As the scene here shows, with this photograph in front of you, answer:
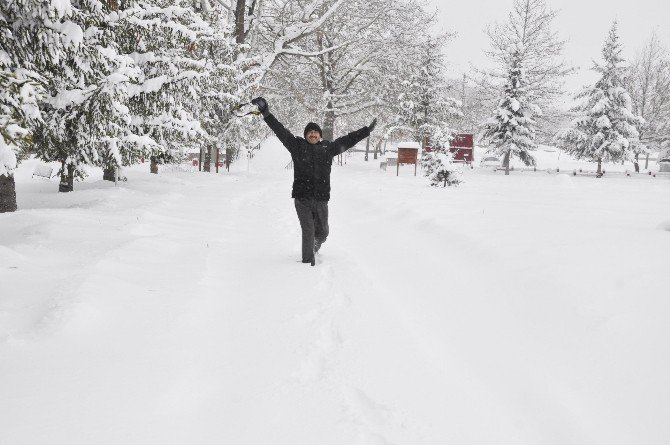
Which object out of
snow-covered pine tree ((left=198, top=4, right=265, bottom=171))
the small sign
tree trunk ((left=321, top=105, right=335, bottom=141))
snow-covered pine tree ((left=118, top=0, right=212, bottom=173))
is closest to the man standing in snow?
snow-covered pine tree ((left=118, top=0, right=212, bottom=173))

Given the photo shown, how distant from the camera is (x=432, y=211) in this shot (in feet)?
27.3

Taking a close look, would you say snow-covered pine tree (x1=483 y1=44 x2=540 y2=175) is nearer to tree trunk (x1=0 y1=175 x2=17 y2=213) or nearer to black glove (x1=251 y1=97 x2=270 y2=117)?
black glove (x1=251 y1=97 x2=270 y2=117)

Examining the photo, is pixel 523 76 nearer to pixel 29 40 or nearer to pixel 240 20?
pixel 240 20

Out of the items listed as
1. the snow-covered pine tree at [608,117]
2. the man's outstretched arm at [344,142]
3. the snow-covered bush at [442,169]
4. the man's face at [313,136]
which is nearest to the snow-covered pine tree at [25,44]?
the man's face at [313,136]

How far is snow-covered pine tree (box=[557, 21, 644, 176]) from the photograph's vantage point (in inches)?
Result: 1161

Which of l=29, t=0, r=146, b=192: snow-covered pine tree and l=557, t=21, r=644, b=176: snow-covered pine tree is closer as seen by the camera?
l=29, t=0, r=146, b=192: snow-covered pine tree

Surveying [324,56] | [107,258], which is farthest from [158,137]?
[324,56]

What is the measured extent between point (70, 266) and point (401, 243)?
14.7 ft

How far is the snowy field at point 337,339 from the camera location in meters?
2.42

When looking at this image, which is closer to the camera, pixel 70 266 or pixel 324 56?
pixel 70 266

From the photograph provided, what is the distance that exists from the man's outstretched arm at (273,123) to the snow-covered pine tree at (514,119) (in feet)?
92.3

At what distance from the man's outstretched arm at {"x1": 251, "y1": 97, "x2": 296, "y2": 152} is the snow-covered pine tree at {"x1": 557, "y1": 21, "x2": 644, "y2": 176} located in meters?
30.1

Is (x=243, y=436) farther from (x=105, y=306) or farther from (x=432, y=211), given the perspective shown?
(x=432, y=211)

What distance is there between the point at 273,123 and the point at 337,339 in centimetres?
310
